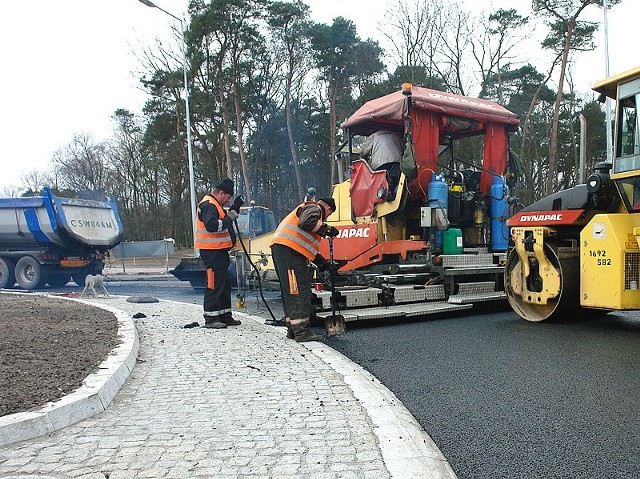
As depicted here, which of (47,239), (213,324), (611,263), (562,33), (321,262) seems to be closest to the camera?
(611,263)

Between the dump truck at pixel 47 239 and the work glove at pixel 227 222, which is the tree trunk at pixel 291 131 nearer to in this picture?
the dump truck at pixel 47 239

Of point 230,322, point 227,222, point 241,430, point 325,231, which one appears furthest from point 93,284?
point 241,430

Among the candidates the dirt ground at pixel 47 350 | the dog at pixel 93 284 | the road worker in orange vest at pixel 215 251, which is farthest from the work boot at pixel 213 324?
the dog at pixel 93 284

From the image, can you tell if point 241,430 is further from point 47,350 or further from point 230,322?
point 230,322

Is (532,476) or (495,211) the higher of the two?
(495,211)

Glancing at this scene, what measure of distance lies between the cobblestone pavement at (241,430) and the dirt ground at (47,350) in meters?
0.36

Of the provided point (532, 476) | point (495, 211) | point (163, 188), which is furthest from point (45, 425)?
point (163, 188)

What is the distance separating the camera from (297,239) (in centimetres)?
634

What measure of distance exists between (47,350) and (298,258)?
266 cm

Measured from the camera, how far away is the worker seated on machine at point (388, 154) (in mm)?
8398

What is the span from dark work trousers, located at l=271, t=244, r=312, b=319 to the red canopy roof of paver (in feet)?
9.77

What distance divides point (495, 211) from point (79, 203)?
39.8 ft

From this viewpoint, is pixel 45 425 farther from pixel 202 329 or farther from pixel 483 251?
pixel 483 251

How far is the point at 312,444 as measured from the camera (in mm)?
3090
